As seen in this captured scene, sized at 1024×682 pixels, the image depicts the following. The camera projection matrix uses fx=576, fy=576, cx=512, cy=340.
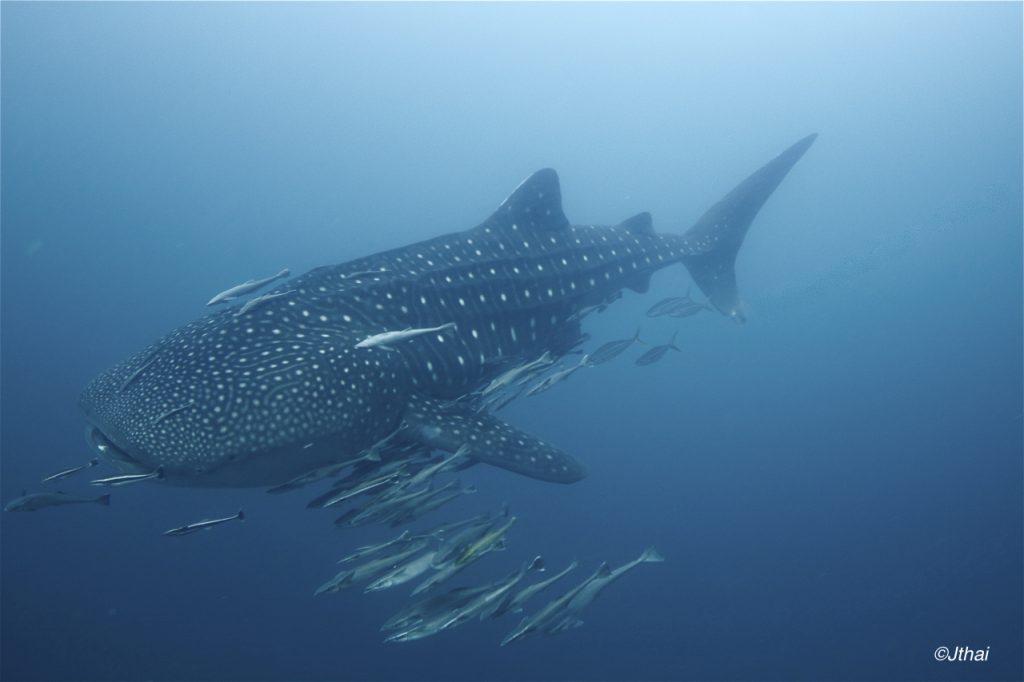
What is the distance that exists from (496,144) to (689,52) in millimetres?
31330

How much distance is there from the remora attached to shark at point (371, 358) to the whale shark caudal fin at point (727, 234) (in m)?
1.43

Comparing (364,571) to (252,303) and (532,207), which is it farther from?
(532,207)

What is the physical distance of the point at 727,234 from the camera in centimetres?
926

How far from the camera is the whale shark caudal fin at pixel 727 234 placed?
8.95m

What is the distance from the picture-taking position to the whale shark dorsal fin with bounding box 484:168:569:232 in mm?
7102

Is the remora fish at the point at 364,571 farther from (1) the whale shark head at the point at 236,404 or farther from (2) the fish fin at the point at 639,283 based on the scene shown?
(2) the fish fin at the point at 639,283

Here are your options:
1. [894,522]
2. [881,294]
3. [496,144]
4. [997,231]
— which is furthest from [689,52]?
[894,522]

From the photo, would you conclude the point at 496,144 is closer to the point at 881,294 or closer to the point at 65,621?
the point at 881,294

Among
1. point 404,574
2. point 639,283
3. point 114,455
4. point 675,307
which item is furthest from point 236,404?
point 675,307

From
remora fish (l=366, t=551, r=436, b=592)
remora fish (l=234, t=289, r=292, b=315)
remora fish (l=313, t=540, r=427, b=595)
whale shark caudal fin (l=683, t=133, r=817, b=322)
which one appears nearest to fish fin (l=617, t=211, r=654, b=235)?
whale shark caudal fin (l=683, t=133, r=817, b=322)

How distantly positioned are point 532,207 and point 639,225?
6.62 ft

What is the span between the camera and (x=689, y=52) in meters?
81.6

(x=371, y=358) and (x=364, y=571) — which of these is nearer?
(x=364, y=571)

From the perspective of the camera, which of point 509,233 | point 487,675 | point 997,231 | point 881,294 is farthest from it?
point 997,231
